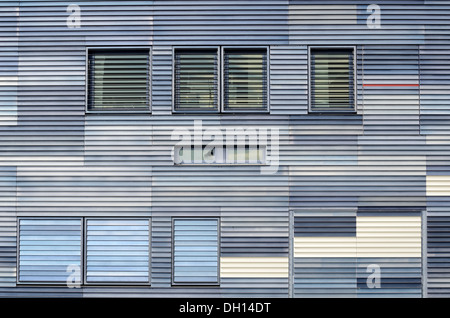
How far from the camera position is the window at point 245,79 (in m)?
9.31

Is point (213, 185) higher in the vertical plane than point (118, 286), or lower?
higher

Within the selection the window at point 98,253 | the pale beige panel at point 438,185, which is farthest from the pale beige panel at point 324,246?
the window at point 98,253

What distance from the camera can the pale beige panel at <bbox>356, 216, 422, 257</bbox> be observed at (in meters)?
9.12

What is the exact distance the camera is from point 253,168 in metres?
9.18

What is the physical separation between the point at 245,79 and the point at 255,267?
12.3ft

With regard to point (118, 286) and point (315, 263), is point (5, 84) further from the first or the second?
point (315, 263)

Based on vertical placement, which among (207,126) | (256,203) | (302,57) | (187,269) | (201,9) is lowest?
(187,269)

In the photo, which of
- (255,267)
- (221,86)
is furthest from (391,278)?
(221,86)

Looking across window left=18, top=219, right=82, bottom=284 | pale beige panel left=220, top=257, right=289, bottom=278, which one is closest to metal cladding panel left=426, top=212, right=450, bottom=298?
pale beige panel left=220, top=257, right=289, bottom=278

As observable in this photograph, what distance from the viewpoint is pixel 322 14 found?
927cm

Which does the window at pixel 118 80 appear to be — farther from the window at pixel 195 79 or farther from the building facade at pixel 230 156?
the window at pixel 195 79

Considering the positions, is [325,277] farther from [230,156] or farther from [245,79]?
→ [245,79]
